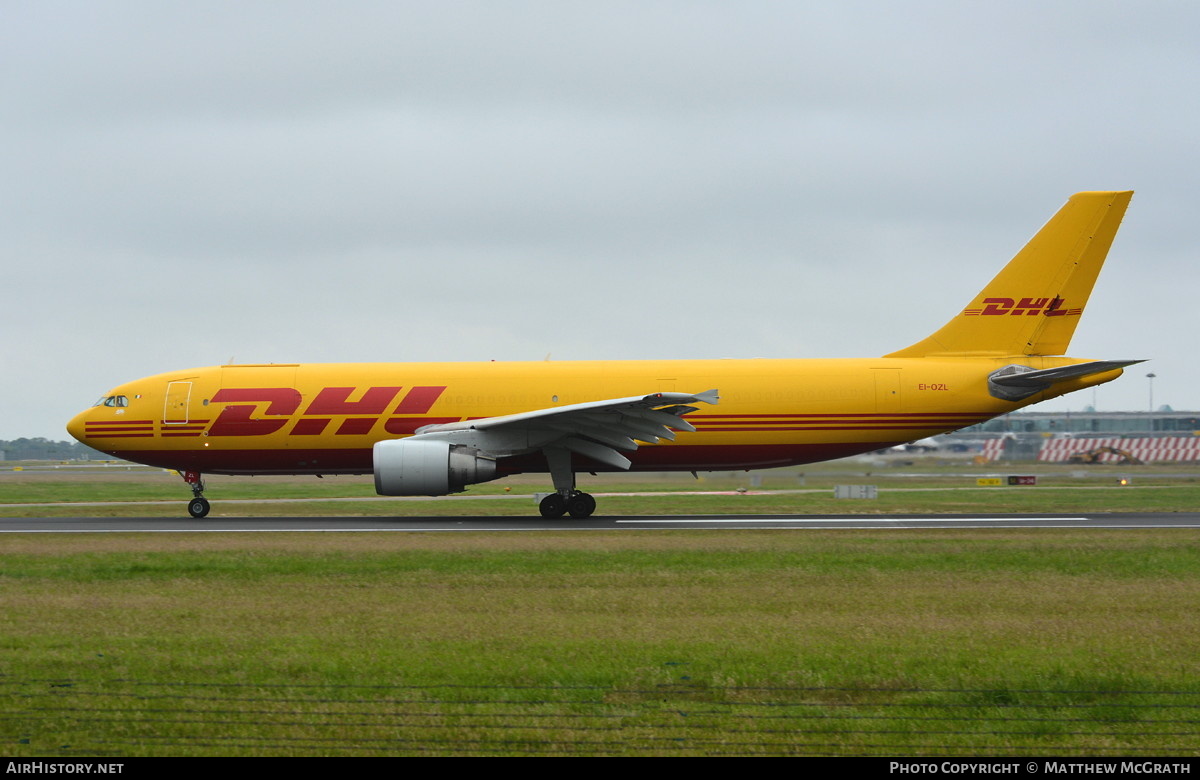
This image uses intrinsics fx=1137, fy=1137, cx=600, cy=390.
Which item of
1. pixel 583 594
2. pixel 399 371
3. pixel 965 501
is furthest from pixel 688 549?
pixel 965 501

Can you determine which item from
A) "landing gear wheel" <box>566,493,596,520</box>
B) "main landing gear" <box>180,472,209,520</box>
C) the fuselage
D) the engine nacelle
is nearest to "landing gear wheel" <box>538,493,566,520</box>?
"landing gear wheel" <box>566,493,596,520</box>

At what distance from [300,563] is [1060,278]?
19026 mm

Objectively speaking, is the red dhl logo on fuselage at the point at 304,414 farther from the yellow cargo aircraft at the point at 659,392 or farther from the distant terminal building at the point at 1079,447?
the distant terminal building at the point at 1079,447

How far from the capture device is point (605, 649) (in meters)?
10.1

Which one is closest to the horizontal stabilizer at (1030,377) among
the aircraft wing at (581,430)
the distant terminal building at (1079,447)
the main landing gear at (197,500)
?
the aircraft wing at (581,430)

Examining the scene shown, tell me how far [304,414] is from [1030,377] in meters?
16.6

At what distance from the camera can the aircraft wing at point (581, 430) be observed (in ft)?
79.0

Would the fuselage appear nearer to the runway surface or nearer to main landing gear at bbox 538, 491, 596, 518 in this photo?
main landing gear at bbox 538, 491, 596, 518

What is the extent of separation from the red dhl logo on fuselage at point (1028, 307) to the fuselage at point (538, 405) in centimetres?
111

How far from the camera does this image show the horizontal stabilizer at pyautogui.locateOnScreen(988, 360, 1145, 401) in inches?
995

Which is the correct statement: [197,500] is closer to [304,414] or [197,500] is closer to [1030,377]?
[304,414]

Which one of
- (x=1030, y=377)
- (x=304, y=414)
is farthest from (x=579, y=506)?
(x=1030, y=377)
